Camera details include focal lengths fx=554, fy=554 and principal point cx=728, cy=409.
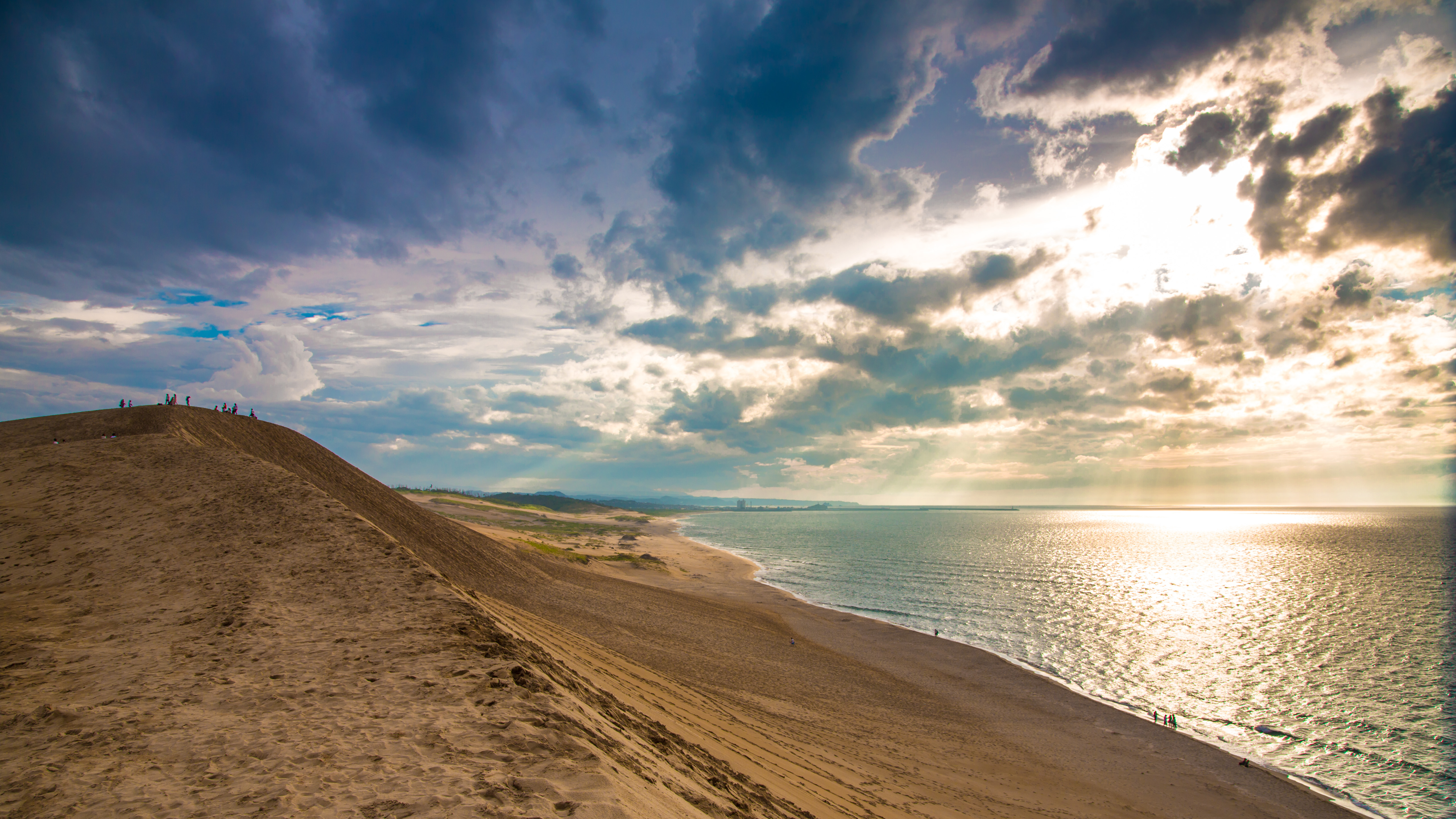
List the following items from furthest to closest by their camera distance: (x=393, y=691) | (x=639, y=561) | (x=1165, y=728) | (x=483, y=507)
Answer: (x=483, y=507) < (x=639, y=561) < (x=1165, y=728) < (x=393, y=691)

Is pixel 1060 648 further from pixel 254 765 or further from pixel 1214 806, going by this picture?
pixel 254 765

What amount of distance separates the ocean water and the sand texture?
5.01 meters

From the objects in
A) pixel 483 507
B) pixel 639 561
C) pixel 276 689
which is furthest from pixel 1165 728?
pixel 483 507

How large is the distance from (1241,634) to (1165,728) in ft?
87.8

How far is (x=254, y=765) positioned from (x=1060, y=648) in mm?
45794

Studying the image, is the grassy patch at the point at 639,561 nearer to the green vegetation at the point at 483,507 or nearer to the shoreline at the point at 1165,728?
the shoreline at the point at 1165,728

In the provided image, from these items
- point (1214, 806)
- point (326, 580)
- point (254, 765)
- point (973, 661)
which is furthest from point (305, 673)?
point (973, 661)

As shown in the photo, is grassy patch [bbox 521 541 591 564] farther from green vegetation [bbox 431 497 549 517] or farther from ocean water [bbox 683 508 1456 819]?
green vegetation [bbox 431 497 549 517]

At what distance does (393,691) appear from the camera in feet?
31.3

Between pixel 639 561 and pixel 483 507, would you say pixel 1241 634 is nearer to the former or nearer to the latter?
pixel 639 561

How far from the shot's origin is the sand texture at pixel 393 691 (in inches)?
291

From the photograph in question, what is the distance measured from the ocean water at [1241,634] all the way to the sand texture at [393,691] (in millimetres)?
5006

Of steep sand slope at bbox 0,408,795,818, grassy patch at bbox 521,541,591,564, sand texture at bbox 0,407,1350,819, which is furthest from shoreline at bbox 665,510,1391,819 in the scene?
steep sand slope at bbox 0,408,795,818

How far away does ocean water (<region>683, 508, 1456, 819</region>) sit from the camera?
2498cm
